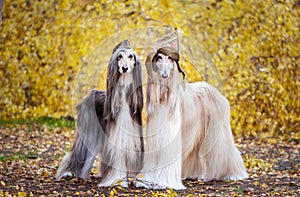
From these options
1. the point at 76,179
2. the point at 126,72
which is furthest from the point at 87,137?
the point at 126,72

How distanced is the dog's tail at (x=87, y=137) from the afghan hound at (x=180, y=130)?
19.1 inches

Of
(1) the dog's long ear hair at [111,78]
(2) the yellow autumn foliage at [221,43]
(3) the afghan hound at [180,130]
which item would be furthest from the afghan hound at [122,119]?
(2) the yellow autumn foliage at [221,43]

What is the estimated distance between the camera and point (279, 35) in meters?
9.56

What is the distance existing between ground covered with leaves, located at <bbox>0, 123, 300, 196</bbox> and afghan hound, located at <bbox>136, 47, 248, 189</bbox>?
0.15 metres

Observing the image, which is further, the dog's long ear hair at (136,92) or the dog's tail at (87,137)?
the dog's tail at (87,137)

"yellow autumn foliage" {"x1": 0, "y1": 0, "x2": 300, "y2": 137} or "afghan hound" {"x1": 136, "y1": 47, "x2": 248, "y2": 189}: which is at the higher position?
"yellow autumn foliage" {"x1": 0, "y1": 0, "x2": 300, "y2": 137}

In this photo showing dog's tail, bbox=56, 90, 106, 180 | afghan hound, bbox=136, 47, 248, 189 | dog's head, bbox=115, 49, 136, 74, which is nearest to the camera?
dog's head, bbox=115, 49, 136, 74

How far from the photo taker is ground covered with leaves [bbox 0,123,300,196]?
5.32 m

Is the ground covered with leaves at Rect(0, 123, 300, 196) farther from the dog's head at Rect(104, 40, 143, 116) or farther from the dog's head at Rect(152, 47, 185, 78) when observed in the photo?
the dog's head at Rect(152, 47, 185, 78)

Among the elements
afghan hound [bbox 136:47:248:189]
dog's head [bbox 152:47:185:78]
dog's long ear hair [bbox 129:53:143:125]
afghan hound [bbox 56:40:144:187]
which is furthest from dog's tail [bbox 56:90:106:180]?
dog's head [bbox 152:47:185:78]

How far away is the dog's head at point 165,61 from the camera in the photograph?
206 inches

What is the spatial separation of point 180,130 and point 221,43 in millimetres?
4630

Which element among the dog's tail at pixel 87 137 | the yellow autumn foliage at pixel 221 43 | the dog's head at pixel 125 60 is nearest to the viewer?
the dog's head at pixel 125 60

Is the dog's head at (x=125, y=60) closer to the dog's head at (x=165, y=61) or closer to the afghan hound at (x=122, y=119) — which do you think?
the afghan hound at (x=122, y=119)
